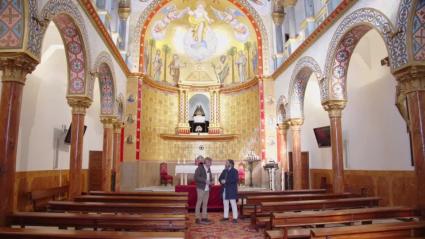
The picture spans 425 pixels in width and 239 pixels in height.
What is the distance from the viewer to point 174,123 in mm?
20125

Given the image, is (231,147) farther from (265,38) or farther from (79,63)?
(79,63)

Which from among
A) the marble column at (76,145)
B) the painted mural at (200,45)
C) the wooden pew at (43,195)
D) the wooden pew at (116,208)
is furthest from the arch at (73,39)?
the painted mural at (200,45)

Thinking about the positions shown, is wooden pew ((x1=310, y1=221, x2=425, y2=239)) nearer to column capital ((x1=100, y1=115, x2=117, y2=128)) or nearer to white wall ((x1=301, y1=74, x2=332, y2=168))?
white wall ((x1=301, y1=74, x2=332, y2=168))

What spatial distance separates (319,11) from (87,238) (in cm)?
1179

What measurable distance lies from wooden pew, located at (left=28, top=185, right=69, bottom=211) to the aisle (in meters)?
4.31

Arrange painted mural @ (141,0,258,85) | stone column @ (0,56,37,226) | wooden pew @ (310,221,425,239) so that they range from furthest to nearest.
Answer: painted mural @ (141,0,258,85)
stone column @ (0,56,37,226)
wooden pew @ (310,221,425,239)

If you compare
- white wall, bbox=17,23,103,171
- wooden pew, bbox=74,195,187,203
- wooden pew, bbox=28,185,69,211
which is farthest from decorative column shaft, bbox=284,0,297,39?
wooden pew, bbox=28,185,69,211

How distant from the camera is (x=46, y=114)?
35.7ft

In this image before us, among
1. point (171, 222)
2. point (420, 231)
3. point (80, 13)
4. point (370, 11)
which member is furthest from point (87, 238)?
point (370, 11)

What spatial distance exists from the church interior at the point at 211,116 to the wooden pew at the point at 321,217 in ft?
0.08

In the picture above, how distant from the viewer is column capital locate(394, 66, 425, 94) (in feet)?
21.9

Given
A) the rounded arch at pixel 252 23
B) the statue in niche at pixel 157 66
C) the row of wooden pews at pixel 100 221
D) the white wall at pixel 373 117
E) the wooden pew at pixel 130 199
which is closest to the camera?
the row of wooden pews at pixel 100 221

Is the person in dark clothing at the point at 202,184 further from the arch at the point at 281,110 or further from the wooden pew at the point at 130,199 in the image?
the arch at the point at 281,110

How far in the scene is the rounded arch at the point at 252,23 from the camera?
1773cm
